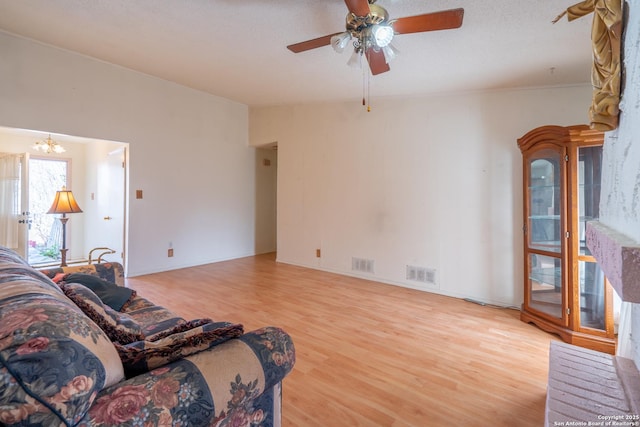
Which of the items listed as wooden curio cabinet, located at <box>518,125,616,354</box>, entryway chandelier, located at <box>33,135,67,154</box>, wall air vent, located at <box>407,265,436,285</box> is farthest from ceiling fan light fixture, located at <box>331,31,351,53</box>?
entryway chandelier, located at <box>33,135,67,154</box>

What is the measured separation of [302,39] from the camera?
2.72m

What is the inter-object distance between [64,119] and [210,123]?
1.97m

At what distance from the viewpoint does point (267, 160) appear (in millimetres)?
6180

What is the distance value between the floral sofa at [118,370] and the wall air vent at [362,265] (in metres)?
3.14

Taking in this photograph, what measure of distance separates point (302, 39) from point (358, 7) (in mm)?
1000

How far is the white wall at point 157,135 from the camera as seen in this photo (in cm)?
340

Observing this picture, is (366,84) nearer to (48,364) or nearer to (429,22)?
(429,22)

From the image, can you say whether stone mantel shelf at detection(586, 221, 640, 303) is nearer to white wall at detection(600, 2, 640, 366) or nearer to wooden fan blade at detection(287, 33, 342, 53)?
white wall at detection(600, 2, 640, 366)

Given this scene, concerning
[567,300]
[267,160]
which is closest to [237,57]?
[267,160]

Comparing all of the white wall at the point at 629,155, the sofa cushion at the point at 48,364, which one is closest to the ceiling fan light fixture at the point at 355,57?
the white wall at the point at 629,155

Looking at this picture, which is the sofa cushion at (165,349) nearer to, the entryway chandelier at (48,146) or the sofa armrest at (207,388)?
the sofa armrest at (207,388)

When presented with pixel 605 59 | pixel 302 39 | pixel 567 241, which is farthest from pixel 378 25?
pixel 567 241

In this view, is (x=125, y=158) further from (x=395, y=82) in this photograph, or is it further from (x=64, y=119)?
(x=395, y=82)

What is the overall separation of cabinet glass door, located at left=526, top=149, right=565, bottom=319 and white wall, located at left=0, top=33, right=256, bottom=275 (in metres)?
4.54
